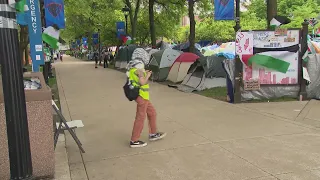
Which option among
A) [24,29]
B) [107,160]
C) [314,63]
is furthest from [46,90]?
[24,29]

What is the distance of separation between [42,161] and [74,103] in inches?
258

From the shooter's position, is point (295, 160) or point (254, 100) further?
point (254, 100)

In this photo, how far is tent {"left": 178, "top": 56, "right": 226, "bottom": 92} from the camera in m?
12.4

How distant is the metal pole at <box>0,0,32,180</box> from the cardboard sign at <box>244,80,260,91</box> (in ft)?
24.9

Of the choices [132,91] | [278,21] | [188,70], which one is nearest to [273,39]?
[278,21]

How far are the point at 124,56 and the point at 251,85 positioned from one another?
1810 cm

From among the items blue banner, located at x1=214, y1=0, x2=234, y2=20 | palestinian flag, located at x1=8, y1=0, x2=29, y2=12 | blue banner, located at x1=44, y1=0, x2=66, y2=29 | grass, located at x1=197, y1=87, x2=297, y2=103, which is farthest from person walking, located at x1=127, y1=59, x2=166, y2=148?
blue banner, located at x1=214, y1=0, x2=234, y2=20

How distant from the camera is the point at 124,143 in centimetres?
600

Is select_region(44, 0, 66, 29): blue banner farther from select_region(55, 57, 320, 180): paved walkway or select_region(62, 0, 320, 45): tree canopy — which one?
select_region(62, 0, 320, 45): tree canopy

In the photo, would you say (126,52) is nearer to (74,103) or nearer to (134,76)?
(74,103)

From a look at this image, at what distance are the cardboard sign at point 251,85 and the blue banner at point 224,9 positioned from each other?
148 inches

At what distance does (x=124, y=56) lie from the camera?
26719 millimetres

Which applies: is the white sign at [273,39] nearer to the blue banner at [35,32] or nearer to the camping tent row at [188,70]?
the camping tent row at [188,70]

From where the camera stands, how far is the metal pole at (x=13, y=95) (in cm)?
272
